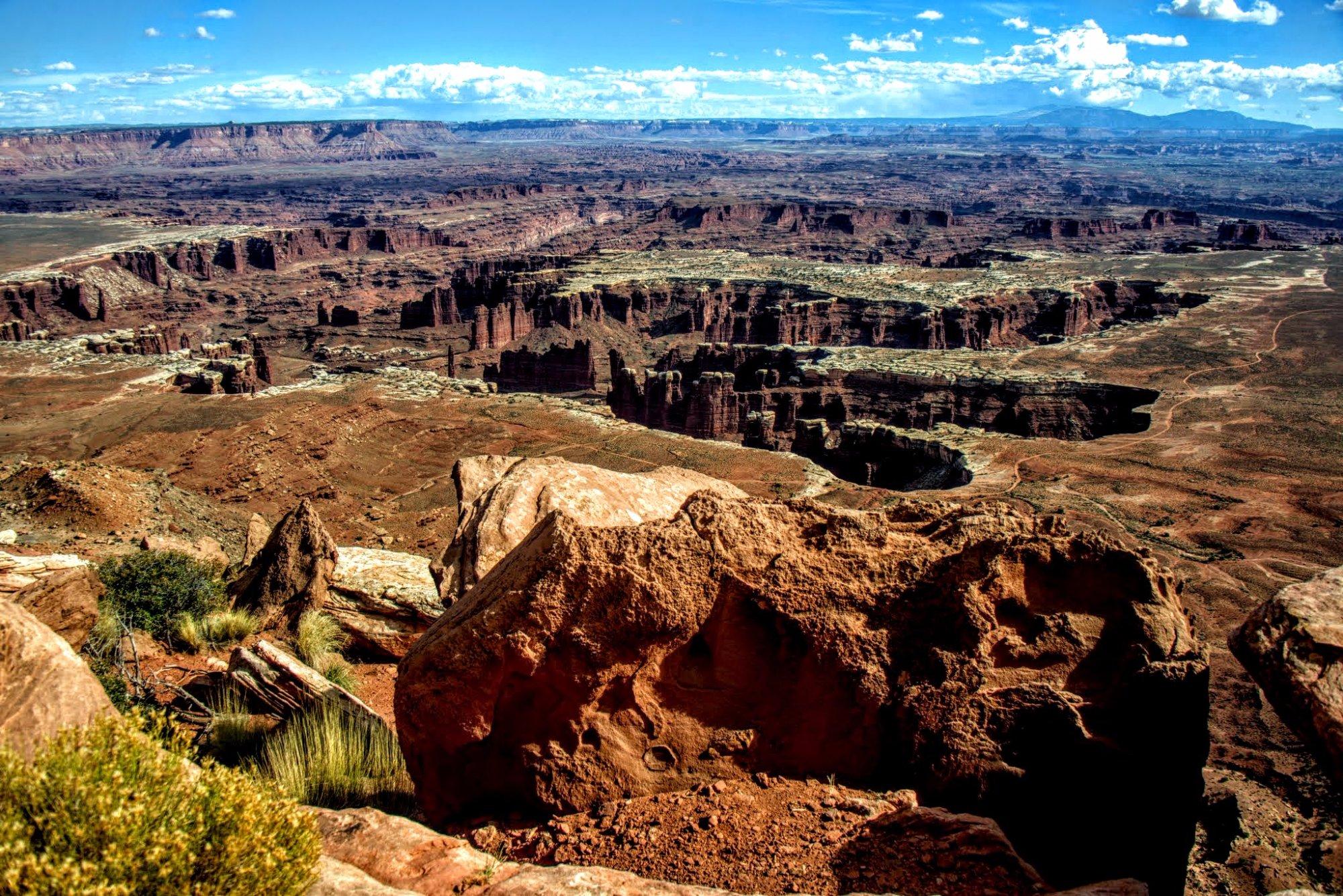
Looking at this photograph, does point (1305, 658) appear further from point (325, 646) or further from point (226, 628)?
point (226, 628)

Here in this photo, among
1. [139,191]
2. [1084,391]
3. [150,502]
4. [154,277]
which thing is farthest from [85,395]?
[139,191]

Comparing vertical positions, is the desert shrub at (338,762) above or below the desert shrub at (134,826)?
below

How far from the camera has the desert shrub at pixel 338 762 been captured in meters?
7.23

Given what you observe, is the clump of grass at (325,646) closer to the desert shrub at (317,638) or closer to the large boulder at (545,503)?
the desert shrub at (317,638)

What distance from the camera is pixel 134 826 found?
4.00 m

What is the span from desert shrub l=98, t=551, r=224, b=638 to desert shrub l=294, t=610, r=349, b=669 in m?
1.79

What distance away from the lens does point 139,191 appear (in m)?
200

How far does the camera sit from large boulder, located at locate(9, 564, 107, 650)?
980 cm

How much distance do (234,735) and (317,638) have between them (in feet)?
11.6

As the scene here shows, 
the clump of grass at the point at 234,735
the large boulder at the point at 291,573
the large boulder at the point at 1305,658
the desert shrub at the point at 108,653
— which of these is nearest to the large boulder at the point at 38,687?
the clump of grass at the point at 234,735

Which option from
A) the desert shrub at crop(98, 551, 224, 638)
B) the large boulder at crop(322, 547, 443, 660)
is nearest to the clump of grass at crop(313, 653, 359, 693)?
the large boulder at crop(322, 547, 443, 660)

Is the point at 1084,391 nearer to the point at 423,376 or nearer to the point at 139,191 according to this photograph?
the point at 423,376

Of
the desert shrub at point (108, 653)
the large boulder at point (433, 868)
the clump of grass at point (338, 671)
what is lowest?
the clump of grass at point (338, 671)

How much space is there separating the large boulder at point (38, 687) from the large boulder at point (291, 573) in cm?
681
